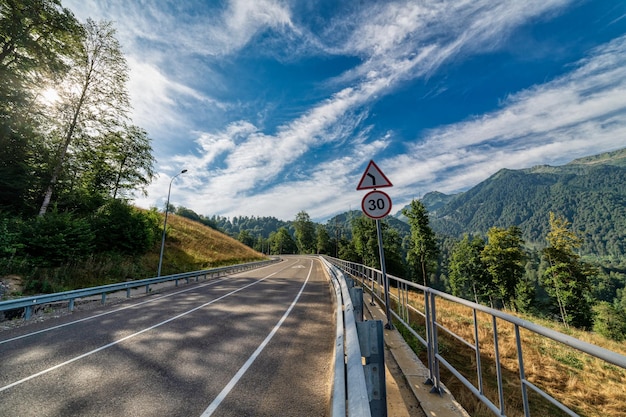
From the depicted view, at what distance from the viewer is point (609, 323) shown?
32.8m

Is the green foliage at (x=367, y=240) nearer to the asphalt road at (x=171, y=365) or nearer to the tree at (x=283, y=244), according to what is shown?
the asphalt road at (x=171, y=365)

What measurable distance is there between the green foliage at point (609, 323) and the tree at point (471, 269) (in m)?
12.6

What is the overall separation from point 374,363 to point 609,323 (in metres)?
49.7

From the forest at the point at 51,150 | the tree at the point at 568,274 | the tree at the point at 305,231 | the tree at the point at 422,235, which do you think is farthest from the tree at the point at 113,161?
the tree at the point at 305,231

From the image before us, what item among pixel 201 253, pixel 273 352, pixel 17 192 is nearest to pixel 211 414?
pixel 273 352

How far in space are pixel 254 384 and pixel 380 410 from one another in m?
2.44

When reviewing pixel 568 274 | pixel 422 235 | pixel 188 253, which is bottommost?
pixel 568 274

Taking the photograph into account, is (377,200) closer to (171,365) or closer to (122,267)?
(171,365)

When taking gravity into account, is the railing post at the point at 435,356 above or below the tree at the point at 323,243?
below

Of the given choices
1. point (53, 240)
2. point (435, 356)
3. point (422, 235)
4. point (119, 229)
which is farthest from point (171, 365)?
point (422, 235)

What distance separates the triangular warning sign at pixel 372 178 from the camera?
21.4ft

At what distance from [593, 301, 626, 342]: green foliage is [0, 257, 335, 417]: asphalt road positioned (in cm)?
4281

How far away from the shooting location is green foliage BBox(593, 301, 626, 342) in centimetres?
3034

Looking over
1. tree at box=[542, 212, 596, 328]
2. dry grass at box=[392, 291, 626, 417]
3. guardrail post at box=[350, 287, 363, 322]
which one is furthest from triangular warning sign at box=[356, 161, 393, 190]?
tree at box=[542, 212, 596, 328]
